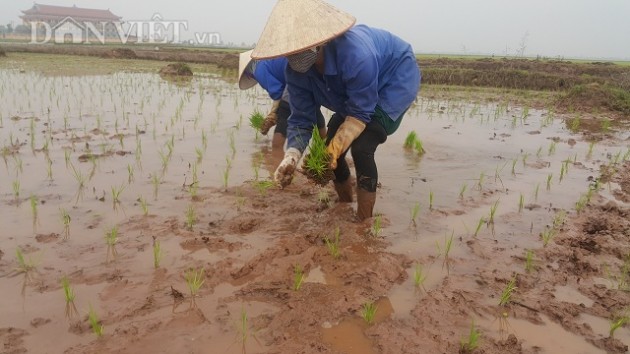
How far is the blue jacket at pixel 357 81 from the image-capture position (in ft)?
7.41

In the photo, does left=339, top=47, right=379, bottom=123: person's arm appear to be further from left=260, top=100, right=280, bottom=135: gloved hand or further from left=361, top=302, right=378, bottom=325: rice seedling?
left=260, top=100, right=280, bottom=135: gloved hand

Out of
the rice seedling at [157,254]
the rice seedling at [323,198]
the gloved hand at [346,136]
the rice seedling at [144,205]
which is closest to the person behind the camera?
the rice seedling at [157,254]

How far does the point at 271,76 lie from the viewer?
4148 mm

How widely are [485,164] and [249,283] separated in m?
3.21

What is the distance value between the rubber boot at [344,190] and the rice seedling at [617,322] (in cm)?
172

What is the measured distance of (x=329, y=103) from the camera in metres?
2.62

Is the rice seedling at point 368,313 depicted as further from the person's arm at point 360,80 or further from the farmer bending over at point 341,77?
the person's arm at point 360,80

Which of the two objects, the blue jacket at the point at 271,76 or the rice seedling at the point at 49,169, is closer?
the rice seedling at the point at 49,169

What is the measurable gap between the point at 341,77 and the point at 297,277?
1086mm

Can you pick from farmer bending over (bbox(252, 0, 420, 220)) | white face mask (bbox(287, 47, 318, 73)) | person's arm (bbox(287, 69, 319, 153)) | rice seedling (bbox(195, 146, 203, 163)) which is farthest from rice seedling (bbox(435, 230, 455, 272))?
rice seedling (bbox(195, 146, 203, 163))

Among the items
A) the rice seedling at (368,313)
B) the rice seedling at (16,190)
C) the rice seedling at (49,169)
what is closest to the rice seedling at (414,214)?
the rice seedling at (368,313)

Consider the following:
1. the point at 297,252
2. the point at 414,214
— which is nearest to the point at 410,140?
the point at 414,214

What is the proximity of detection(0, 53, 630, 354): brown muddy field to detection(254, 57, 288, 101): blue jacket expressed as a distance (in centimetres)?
71

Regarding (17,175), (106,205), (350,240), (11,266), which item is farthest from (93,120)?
(350,240)
